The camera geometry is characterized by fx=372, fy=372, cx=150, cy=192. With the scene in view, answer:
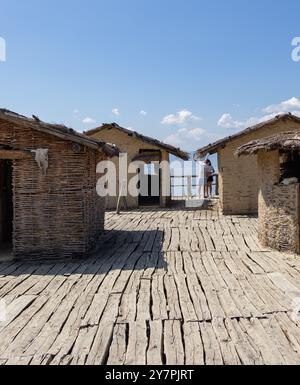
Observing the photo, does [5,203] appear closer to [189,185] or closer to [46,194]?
Result: [46,194]

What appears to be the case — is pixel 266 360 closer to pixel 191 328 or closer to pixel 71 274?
pixel 191 328

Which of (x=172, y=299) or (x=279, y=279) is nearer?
(x=172, y=299)

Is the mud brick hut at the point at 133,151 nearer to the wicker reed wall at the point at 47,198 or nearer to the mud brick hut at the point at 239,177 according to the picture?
the mud brick hut at the point at 239,177

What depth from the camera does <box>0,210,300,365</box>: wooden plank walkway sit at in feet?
13.2

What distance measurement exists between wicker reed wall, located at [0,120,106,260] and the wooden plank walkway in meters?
0.55

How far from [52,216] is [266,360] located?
18.4 feet

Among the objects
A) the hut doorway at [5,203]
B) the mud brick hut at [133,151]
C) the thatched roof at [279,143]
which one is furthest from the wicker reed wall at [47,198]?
the mud brick hut at [133,151]

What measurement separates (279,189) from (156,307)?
4.83 metres

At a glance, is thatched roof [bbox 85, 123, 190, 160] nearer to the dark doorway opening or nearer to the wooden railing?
the dark doorway opening

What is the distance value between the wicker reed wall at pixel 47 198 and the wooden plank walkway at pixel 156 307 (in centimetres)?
55

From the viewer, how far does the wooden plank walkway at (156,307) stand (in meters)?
4.04

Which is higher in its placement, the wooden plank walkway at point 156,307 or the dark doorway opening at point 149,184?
the dark doorway opening at point 149,184

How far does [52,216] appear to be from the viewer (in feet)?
26.8
